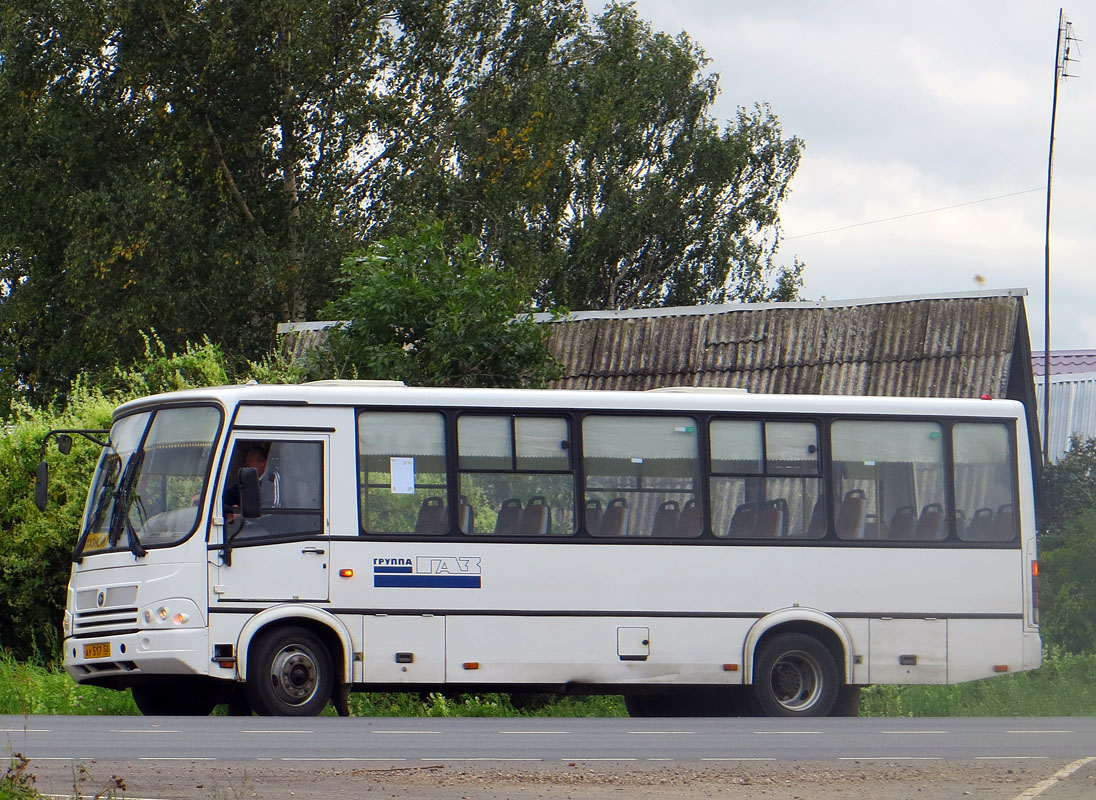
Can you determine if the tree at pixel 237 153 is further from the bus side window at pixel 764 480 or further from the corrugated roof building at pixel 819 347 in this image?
the bus side window at pixel 764 480

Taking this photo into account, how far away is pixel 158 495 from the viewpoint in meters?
15.3

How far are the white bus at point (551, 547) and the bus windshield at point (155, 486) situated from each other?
0.02 meters

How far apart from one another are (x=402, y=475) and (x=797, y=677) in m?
4.04

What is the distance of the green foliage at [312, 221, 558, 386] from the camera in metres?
22.7

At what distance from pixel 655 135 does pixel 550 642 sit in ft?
122

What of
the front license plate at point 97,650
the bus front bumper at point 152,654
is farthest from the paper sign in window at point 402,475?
the front license plate at point 97,650

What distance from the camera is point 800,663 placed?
54.5 ft

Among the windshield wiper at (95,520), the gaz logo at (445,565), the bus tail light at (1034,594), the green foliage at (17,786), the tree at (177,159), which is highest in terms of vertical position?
the tree at (177,159)

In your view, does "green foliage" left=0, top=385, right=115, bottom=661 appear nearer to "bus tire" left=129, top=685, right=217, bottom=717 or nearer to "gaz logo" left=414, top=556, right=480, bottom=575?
"bus tire" left=129, top=685, right=217, bottom=717

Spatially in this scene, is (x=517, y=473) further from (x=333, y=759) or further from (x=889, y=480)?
(x=333, y=759)

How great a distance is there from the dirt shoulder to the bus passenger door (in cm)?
452

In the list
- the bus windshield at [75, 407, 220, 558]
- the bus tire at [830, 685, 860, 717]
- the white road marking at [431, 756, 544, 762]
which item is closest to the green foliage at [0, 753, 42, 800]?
the white road marking at [431, 756, 544, 762]

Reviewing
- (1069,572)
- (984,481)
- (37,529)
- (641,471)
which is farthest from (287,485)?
(1069,572)

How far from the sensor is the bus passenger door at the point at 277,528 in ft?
49.1
